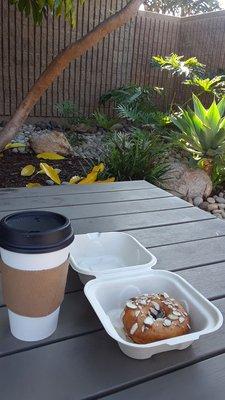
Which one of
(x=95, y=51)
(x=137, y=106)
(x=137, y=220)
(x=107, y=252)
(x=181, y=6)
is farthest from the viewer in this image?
(x=181, y=6)

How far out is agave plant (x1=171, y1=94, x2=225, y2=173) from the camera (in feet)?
11.4

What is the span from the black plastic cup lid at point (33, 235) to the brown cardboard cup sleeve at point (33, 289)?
1.8 inches

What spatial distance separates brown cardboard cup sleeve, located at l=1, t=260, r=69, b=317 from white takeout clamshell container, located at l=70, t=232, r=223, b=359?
0.09m

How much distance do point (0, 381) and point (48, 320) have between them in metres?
0.14

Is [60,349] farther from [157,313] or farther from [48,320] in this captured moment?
[157,313]

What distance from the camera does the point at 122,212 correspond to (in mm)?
1616

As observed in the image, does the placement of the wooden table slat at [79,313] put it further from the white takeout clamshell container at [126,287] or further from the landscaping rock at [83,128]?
the landscaping rock at [83,128]

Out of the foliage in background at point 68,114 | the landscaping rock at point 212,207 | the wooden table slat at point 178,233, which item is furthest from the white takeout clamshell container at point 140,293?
the foliage in background at point 68,114

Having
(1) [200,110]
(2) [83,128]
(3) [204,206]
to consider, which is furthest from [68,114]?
(3) [204,206]

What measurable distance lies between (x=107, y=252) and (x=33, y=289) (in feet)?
1.41

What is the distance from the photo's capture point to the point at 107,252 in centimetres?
109

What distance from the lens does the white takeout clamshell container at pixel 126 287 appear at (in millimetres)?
701

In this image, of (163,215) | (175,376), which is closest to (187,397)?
(175,376)

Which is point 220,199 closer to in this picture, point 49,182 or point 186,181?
point 186,181
